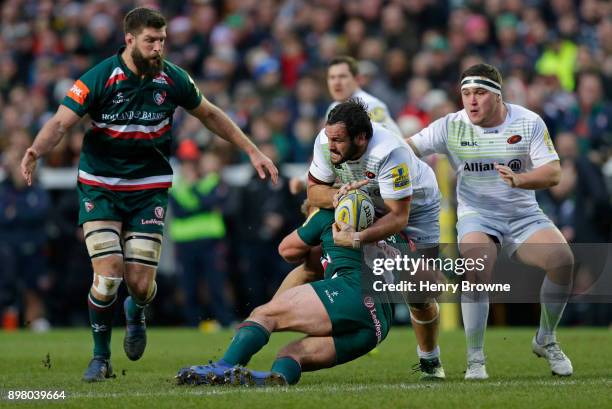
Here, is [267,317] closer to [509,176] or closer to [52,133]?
[509,176]

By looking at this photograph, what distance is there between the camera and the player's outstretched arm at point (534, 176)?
8.70 meters

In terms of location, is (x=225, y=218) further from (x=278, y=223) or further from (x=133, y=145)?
(x=133, y=145)

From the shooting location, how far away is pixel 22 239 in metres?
16.8

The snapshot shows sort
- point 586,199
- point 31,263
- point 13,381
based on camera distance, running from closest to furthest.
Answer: point 13,381 < point 586,199 < point 31,263

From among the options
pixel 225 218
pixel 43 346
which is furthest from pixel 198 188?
pixel 43 346

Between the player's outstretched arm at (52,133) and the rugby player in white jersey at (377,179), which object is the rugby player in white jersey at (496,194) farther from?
the player's outstretched arm at (52,133)

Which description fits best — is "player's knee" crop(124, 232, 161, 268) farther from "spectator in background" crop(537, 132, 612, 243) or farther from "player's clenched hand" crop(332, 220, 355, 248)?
"spectator in background" crop(537, 132, 612, 243)

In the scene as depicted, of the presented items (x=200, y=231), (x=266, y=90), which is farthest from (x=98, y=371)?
(x=266, y=90)

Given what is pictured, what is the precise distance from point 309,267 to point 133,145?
5.43 feet

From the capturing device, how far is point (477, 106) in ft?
30.5

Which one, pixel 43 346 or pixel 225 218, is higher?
pixel 225 218

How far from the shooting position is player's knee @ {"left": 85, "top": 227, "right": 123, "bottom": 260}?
923cm

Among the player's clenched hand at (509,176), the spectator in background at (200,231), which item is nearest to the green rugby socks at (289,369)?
the player's clenched hand at (509,176)

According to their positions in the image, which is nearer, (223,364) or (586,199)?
(223,364)
